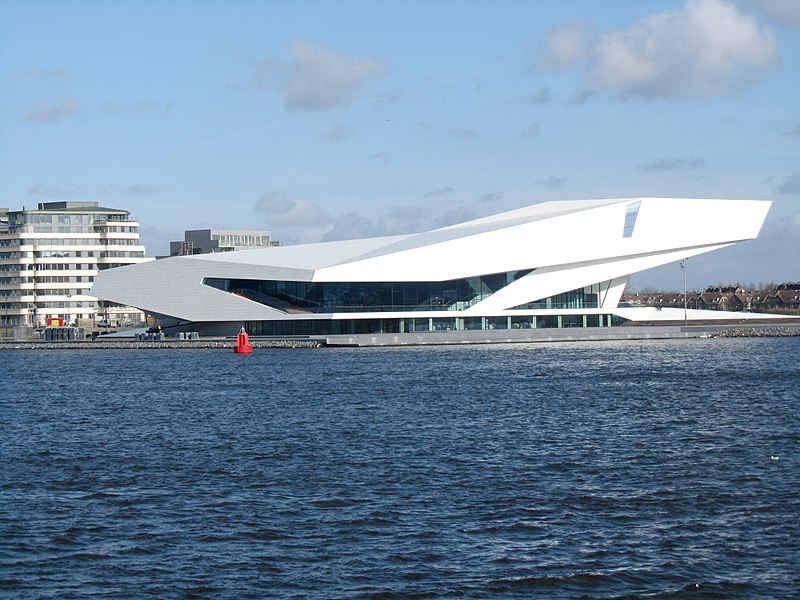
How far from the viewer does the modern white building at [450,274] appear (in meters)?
66.2

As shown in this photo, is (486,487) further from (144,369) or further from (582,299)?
(582,299)

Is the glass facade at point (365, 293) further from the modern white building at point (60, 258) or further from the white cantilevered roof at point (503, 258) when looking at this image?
the modern white building at point (60, 258)

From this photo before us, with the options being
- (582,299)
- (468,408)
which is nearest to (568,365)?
(468,408)

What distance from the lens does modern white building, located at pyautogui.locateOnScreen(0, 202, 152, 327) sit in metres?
104

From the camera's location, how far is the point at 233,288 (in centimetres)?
6738

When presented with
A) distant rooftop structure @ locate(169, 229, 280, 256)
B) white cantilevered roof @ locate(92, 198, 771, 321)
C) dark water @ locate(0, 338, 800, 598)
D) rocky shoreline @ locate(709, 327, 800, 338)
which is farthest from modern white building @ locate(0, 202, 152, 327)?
dark water @ locate(0, 338, 800, 598)

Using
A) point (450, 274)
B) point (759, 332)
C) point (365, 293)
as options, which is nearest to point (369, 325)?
point (365, 293)

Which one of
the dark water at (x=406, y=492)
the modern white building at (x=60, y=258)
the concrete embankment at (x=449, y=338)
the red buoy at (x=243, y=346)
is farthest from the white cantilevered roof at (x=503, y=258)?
the modern white building at (x=60, y=258)

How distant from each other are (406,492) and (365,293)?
48404 mm

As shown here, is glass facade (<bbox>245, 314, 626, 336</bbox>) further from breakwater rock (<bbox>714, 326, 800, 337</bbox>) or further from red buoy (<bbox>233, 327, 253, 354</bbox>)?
breakwater rock (<bbox>714, 326, 800, 337</bbox>)

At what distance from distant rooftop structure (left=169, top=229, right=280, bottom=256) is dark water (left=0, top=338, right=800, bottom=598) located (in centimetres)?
7139

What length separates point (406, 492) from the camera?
18828 millimetres

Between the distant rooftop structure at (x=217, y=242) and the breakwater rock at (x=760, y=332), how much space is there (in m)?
47.7

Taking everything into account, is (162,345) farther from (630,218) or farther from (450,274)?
(630,218)
